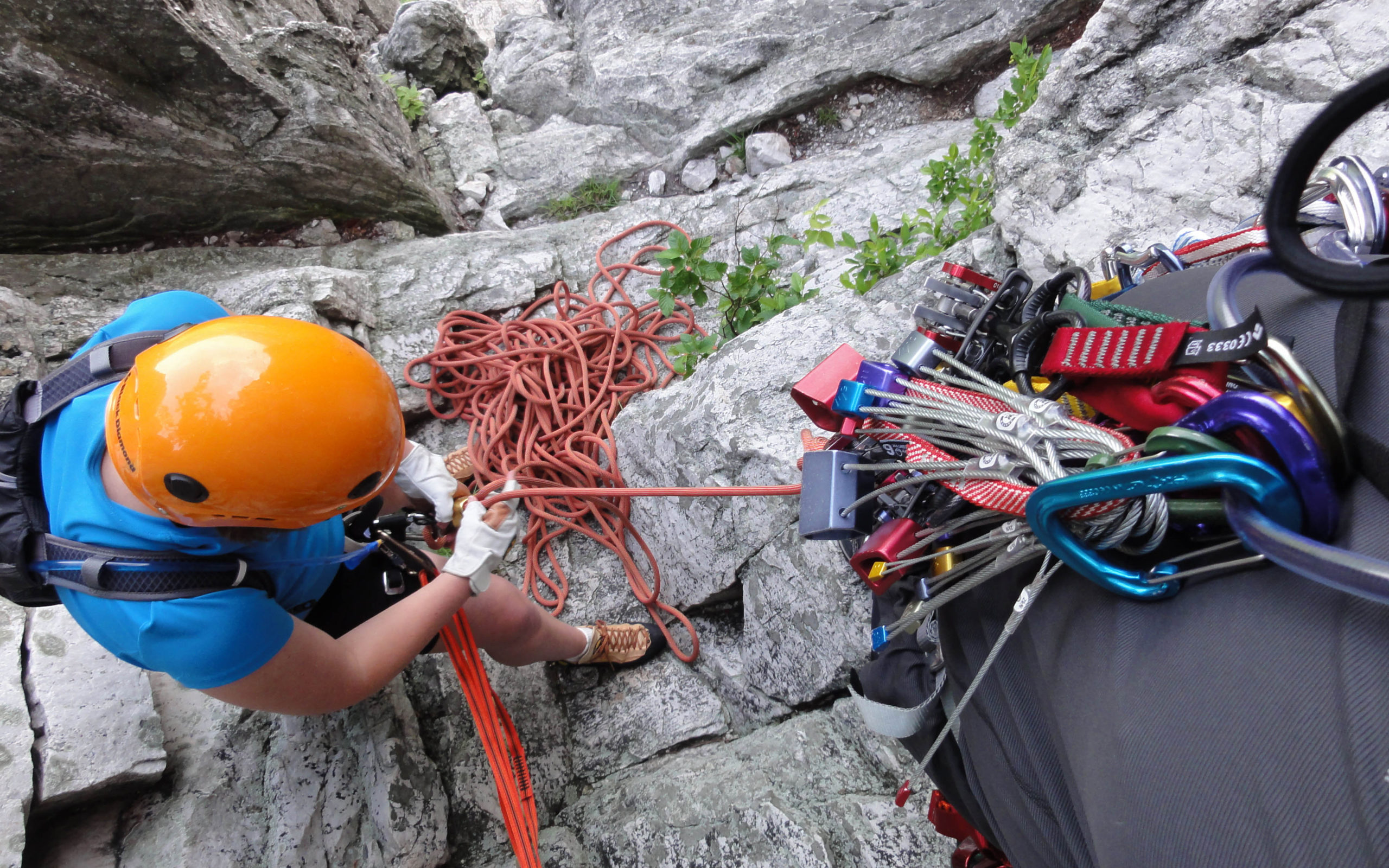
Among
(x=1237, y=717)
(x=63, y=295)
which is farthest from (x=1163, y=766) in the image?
(x=63, y=295)

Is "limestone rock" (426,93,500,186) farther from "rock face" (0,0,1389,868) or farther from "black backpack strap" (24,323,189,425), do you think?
"black backpack strap" (24,323,189,425)

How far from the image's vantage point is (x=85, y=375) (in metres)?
1.34

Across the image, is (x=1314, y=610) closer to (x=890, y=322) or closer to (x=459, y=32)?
(x=890, y=322)

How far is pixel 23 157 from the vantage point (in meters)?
2.82

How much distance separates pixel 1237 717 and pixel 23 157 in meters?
4.36

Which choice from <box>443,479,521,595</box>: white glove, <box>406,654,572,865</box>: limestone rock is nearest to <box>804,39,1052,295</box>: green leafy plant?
<box>443,479,521,595</box>: white glove

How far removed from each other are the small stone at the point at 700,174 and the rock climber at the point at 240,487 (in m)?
3.50

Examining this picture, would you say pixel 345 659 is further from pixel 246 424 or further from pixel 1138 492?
pixel 1138 492

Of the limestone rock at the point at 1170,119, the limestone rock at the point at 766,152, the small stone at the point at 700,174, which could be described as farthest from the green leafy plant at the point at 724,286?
the small stone at the point at 700,174

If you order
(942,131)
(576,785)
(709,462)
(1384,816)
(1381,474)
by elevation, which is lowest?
(576,785)

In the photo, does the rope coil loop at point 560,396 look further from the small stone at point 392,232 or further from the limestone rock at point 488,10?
the limestone rock at point 488,10

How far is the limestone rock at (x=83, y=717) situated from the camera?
1510mm

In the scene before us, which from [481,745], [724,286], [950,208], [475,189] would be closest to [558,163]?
[475,189]

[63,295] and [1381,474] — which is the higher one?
[1381,474]
